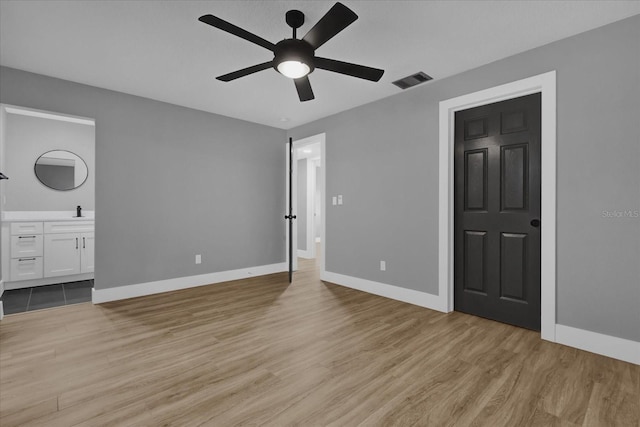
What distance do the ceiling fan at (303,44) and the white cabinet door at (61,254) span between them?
3.80 m

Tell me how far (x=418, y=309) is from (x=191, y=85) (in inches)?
139

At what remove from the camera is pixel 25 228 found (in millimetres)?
4137

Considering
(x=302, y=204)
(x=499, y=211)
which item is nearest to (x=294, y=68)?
(x=499, y=211)

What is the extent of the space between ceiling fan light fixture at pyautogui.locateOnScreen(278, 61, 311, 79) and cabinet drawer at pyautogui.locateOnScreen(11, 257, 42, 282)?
14.4 ft

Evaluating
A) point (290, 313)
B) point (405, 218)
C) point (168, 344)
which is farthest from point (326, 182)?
point (168, 344)

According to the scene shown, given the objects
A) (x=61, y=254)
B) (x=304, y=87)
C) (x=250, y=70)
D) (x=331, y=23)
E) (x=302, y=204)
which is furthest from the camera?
(x=302, y=204)

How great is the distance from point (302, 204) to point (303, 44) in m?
5.09

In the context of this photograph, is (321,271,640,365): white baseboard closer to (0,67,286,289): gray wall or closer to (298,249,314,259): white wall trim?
(0,67,286,289): gray wall

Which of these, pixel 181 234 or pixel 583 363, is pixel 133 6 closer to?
pixel 181 234

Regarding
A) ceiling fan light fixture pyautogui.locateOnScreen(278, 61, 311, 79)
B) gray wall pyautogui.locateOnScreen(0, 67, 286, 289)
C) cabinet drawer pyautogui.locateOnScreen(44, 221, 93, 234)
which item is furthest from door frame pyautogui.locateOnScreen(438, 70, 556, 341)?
cabinet drawer pyautogui.locateOnScreen(44, 221, 93, 234)

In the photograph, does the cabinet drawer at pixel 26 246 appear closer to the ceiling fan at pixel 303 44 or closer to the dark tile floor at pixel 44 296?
the dark tile floor at pixel 44 296

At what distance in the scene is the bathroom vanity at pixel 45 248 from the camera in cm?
405

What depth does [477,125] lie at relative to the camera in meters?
3.12

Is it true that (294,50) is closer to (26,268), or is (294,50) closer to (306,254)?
(26,268)
